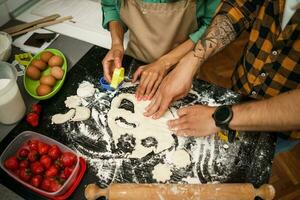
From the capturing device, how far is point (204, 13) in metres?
1.17

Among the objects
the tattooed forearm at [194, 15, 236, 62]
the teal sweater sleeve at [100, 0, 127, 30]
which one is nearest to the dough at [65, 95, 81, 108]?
the teal sweater sleeve at [100, 0, 127, 30]

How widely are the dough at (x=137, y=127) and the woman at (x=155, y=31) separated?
0.06m

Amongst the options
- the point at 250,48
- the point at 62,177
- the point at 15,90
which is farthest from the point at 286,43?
the point at 15,90

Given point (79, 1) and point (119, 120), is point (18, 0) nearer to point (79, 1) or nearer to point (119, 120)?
point (79, 1)

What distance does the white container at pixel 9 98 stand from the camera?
0.99 m

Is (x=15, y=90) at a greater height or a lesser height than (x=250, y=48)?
lesser

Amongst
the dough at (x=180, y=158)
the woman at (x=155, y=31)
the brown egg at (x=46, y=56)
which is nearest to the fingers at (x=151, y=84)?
the woman at (x=155, y=31)

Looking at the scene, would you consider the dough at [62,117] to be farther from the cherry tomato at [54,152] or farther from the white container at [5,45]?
the white container at [5,45]

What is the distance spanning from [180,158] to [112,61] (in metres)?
0.47

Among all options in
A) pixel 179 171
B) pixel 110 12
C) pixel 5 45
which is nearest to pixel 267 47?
pixel 179 171

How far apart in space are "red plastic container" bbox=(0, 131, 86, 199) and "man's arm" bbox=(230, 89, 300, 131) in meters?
0.50

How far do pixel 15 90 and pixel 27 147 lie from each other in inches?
8.2

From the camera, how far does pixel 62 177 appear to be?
887 mm

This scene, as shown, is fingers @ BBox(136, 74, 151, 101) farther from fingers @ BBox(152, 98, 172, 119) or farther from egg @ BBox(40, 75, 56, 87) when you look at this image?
egg @ BBox(40, 75, 56, 87)
